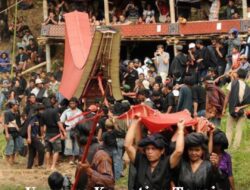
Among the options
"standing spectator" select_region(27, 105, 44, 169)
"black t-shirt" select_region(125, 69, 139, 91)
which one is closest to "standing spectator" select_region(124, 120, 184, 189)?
"standing spectator" select_region(27, 105, 44, 169)

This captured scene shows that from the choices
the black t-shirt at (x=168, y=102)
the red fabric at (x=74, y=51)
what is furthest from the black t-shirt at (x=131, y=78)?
the black t-shirt at (x=168, y=102)

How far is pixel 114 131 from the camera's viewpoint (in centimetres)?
1217

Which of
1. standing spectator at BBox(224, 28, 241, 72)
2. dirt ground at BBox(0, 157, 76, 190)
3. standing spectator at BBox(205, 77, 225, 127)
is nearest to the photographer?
standing spectator at BBox(205, 77, 225, 127)

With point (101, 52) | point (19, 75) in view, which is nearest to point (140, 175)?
point (101, 52)

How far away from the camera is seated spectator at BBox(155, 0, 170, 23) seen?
80.4 ft

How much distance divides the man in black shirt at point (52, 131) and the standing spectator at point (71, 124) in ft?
0.38

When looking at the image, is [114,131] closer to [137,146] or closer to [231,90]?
[231,90]

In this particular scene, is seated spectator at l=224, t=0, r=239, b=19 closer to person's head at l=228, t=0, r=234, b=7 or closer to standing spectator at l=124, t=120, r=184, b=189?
person's head at l=228, t=0, r=234, b=7

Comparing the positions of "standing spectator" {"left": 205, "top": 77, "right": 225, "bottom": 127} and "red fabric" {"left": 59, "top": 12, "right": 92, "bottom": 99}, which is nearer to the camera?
"standing spectator" {"left": 205, "top": 77, "right": 225, "bottom": 127}

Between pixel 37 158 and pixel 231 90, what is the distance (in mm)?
4682

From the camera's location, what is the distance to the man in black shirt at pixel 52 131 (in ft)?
48.9

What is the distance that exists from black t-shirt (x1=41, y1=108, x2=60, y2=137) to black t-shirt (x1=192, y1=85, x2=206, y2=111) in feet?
8.78

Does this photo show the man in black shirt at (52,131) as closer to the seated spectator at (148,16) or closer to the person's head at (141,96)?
the person's head at (141,96)

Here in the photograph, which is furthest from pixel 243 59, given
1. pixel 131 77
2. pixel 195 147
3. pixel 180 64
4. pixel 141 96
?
pixel 195 147
